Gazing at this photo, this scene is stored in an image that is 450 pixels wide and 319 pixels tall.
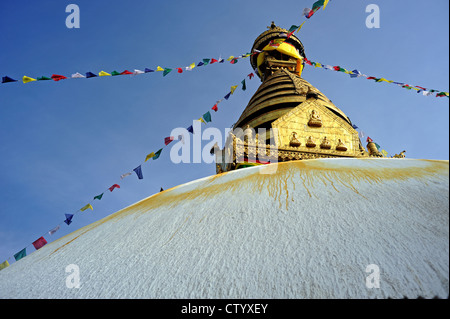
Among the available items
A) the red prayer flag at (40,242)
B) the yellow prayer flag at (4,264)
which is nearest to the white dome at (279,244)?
the yellow prayer flag at (4,264)

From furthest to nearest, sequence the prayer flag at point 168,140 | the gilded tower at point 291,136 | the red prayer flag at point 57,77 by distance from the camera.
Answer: the gilded tower at point 291,136
the prayer flag at point 168,140
the red prayer flag at point 57,77

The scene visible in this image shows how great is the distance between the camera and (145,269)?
2016 mm

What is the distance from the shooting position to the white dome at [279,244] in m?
1.63

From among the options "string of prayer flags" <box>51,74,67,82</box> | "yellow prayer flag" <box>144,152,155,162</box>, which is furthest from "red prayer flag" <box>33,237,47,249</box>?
"string of prayer flags" <box>51,74,67,82</box>

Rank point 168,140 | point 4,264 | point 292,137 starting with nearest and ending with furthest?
point 4,264
point 168,140
point 292,137

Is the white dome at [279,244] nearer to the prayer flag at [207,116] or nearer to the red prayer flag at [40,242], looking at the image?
the red prayer flag at [40,242]

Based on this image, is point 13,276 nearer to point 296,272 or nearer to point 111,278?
point 111,278

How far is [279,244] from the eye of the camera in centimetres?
199

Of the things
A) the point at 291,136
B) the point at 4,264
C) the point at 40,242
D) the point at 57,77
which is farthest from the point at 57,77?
the point at 291,136

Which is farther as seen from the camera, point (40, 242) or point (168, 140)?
point (168, 140)

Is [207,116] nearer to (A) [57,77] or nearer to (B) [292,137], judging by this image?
(B) [292,137]
